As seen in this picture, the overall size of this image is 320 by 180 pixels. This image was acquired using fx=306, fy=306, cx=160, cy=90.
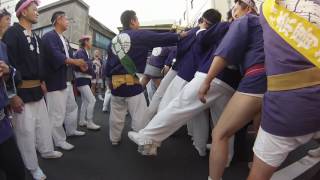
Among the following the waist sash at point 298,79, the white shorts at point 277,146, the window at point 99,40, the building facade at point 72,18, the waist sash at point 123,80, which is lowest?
the white shorts at point 277,146

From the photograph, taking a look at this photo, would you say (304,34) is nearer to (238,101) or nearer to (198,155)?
(238,101)

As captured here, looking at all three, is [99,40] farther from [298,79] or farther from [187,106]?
[298,79]

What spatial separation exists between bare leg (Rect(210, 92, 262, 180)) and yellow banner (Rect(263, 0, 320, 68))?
674 mm

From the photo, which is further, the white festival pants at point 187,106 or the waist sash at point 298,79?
the white festival pants at point 187,106

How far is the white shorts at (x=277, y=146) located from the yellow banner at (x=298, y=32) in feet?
1.31

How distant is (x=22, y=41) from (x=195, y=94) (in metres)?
1.74

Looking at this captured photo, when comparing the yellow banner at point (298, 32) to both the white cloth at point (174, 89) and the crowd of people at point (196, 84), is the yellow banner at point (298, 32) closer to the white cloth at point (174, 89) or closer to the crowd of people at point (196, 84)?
the crowd of people at point (196, 84)

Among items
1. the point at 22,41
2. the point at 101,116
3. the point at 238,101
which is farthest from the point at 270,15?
the point at 101,116

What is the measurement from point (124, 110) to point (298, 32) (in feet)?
9.81

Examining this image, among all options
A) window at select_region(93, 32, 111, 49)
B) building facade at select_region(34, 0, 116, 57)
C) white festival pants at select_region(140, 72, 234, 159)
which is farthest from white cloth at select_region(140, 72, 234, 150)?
window at select_region(93, 32, 111, 49)

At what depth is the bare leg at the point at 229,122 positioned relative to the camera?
2.21 m

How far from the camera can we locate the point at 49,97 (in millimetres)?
4062

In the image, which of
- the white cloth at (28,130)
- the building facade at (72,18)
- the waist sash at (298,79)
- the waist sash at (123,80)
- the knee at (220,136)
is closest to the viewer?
the waist sash at (298,79)

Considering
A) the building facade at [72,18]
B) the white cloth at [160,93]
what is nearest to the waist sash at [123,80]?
the white cloth at [160,93]
